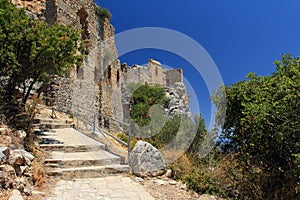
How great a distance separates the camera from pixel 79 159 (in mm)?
5074

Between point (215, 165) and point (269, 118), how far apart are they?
236 centimetres

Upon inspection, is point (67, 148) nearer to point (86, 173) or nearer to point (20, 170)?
point (86, 173)

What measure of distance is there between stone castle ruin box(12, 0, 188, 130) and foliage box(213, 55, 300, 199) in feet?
19.2

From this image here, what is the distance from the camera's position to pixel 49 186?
4.07 m

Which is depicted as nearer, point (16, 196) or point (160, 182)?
point (16, 196)

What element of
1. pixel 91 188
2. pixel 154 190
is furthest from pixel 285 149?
pixel 91 188

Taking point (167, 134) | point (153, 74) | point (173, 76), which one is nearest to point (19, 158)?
point (167, 134)

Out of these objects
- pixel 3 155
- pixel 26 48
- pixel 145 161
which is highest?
pixel 26 48

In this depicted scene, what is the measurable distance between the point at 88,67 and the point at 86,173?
28.2 ft

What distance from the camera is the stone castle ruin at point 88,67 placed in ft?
34.7

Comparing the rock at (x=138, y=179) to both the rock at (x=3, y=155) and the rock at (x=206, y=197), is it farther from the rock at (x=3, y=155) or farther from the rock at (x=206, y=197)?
the rock at (x=3, y=155)

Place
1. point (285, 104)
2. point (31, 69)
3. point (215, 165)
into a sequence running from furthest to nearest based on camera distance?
point (31, 69) → point (215, 165) → point (285, 104)

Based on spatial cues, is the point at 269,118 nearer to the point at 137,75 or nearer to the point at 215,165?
the point at 215,165

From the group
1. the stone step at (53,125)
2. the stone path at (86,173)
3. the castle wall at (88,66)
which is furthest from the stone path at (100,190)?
the castle wall at (88,66)
